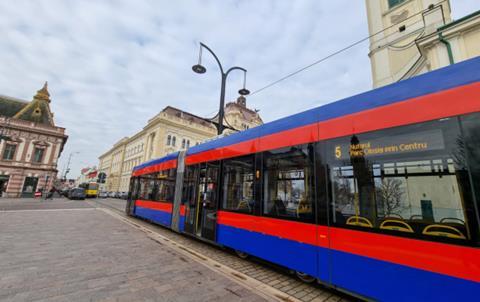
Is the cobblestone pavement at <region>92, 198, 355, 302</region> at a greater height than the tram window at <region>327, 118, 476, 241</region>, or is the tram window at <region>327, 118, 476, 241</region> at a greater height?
the tram window at <region>327, 118, 476, 241</region>

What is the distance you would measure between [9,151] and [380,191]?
4610cm

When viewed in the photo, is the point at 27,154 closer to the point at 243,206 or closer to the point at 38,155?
the point at 38,155

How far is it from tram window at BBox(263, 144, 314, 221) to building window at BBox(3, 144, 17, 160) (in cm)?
4363

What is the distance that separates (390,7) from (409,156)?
649 inches

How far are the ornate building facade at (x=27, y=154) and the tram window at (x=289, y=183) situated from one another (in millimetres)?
40233

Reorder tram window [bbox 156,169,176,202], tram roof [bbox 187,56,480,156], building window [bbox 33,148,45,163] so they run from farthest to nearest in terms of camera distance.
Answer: building window [bbox 33,148,45,163]
tram window [bbox 156,169,176,202]
tram roof [bbox 187,56,480,156]

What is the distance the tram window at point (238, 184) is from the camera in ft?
17.1

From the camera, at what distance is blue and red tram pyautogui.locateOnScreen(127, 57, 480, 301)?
2451 mm

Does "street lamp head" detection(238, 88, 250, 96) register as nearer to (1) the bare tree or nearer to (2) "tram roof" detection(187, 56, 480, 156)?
(2) "tram roof" detection(187, 56, 480, 156)

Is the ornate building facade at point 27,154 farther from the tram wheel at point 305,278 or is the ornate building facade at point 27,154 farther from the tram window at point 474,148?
the tram window at point 474,148

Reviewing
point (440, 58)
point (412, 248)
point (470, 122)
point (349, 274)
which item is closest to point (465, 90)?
point (470, 122)

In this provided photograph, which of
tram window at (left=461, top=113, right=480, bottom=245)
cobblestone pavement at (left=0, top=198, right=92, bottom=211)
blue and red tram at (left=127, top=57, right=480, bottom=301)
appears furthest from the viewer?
cobblestone pavement at (left=0, top=198, right=92, bottom=211)

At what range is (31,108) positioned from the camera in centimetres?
3878

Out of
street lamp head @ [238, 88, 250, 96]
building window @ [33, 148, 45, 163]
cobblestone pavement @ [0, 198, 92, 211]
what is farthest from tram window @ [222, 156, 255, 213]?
building window @ [33, 148, 45, 163]
